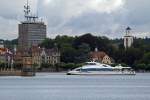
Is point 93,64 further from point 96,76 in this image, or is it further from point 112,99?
point 112,99

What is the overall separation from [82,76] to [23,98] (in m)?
105

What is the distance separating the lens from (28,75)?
18512 cm

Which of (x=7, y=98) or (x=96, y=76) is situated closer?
(x=7, y=98)

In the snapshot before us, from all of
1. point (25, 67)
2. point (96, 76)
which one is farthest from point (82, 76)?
point (25, 67)

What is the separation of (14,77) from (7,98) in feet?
343

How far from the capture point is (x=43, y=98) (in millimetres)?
88188

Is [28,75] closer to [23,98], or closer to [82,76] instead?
[82,76]

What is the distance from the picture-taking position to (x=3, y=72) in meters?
195

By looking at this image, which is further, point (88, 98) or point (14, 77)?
point (14, 77)

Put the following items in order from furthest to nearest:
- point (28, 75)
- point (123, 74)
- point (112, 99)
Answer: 1. point (123, 74)
2. point (28, 75)
3. point (112, 99)

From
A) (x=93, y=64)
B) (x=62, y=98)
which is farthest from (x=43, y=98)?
(x=93, y=64)

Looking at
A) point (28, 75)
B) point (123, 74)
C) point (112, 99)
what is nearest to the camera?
point (112, 99)

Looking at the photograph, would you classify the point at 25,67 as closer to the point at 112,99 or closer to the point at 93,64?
the point at 93,64

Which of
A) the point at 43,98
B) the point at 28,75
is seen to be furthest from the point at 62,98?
the point at 28,75
